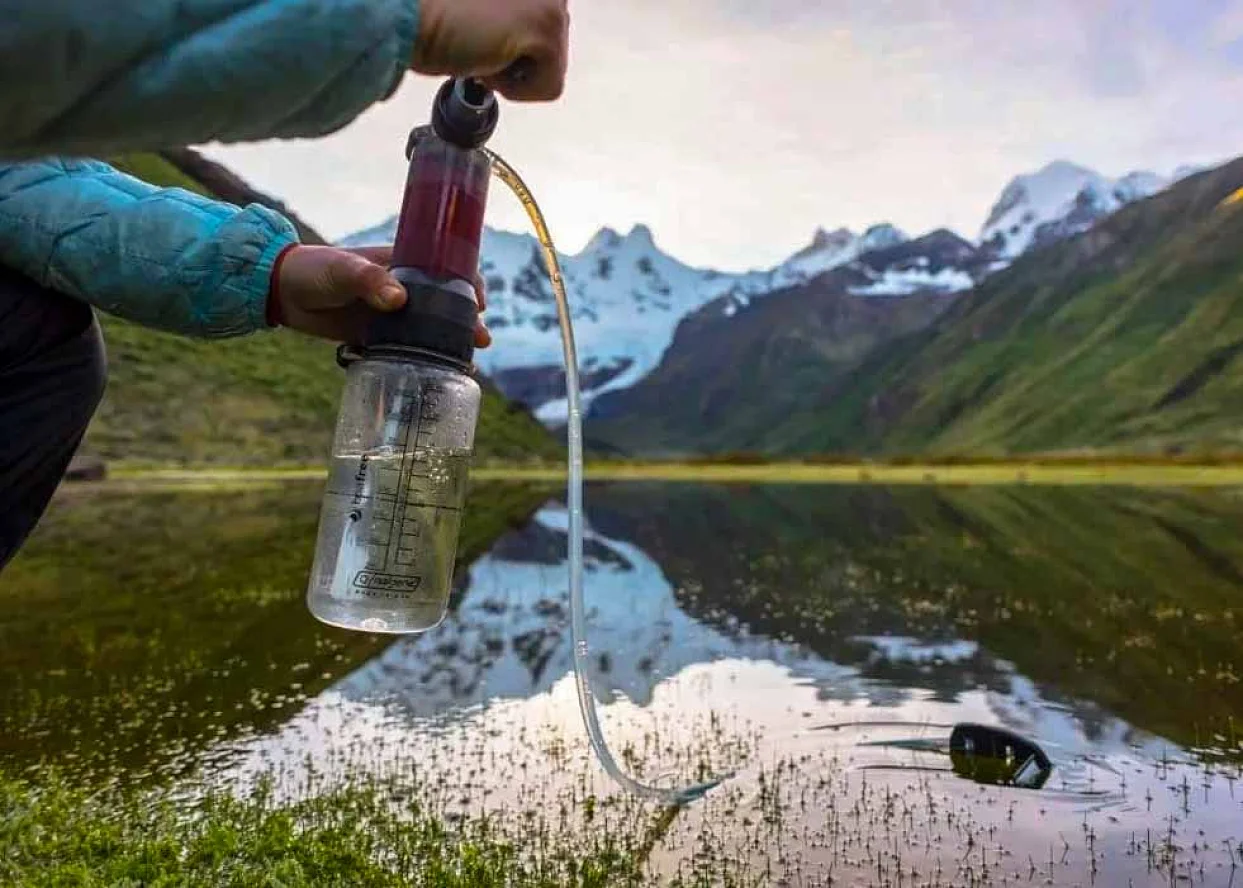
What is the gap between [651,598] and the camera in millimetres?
26906

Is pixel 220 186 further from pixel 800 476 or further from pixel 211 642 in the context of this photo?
pixel 211 642

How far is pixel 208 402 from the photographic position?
132875mm

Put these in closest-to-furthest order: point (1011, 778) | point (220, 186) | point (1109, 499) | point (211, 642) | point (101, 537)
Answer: point (1011, 778)
point (211, 642)
point (101, 537)
point (1109, 499)
point (220, 186)

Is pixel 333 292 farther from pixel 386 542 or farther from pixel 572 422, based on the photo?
pixel 572 422

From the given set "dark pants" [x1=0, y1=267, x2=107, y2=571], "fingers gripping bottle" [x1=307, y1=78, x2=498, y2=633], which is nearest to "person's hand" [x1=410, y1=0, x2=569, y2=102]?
"fingers gripping bottle" [x1=307, y1=78, x2=498, y2=633]

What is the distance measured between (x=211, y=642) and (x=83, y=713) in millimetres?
5836

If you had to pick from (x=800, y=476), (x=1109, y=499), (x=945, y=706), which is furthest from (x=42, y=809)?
(x=800, y=476)

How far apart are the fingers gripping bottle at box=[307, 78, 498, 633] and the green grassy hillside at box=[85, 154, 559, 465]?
10906cm

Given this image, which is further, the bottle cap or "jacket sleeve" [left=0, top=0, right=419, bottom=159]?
the bottle cap

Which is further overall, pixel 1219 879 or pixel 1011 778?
pixel 1011 778

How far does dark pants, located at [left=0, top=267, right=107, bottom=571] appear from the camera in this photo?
334cm

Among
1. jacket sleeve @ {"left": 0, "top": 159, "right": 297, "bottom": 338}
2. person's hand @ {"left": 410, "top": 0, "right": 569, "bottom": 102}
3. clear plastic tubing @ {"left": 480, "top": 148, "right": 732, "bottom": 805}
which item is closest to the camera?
person's hand @ {"left": 410, "top": 0, "right": 569, "bottom": 102}

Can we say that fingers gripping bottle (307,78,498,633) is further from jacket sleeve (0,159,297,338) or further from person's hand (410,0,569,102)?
person's hand (410,0,569,102)

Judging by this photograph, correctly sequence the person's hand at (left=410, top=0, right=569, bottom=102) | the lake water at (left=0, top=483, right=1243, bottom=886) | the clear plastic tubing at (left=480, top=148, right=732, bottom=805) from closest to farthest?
1. the person's hand at (left=410, top=0, right=569, bottom=102)
2. the clear plastic tubing at (left=480, top=148, right=732, bottom=805)
3. the lake water at (left=0, top=483, right=1243, bottom=886)
